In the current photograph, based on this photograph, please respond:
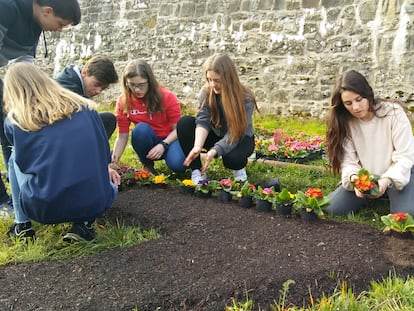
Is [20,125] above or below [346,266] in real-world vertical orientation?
above

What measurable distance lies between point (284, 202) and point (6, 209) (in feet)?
6.89

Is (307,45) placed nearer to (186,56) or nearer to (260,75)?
(260,75)

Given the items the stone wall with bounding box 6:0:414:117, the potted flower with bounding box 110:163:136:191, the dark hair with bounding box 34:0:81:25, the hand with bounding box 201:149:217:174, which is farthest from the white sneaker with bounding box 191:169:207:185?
A: the stone wall with bounding box 6:0:414:117

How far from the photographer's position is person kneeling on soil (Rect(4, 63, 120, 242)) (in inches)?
110

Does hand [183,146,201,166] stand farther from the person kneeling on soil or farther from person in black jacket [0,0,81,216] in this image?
person in black jacket [0,0,81,216]

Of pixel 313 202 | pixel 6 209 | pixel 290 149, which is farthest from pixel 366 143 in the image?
pixel 6 209

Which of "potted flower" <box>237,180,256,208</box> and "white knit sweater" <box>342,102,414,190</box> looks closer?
"white knit sweater" <box>342,102,414,190</box>

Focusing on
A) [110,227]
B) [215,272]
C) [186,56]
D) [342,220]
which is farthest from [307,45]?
[215,272]

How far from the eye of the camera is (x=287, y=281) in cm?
232

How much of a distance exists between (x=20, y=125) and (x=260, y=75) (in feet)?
18.0

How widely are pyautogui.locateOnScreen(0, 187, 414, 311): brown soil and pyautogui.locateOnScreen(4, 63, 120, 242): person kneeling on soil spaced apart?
332 millimetres

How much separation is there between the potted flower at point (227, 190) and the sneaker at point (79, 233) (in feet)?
3.59

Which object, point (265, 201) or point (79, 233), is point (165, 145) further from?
point (79, 233)

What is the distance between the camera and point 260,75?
7.82 m
